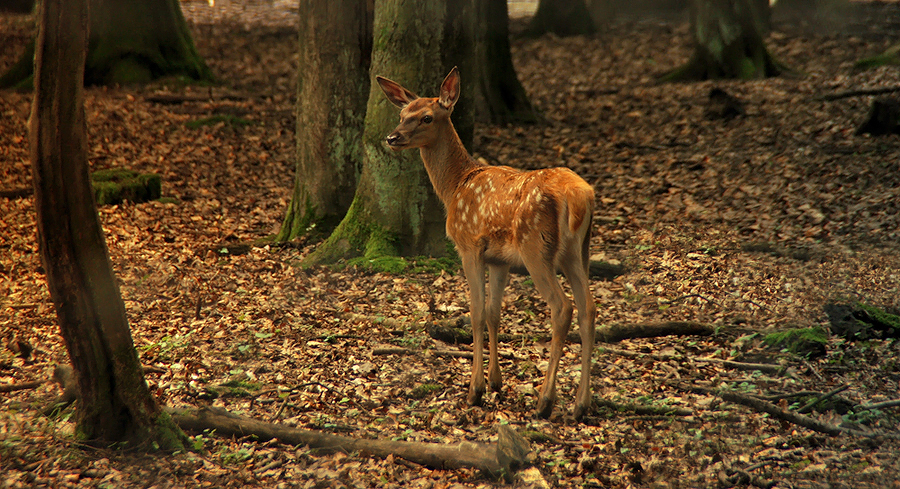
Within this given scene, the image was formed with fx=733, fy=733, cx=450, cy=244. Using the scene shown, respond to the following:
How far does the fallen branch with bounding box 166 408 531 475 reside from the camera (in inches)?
167

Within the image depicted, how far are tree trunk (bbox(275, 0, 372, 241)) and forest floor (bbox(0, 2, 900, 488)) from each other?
62 centimetres

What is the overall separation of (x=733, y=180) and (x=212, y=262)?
7.05 m

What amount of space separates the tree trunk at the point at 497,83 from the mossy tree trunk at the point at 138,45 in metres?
6.77

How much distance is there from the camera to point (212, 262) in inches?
330

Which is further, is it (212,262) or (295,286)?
(212,262)

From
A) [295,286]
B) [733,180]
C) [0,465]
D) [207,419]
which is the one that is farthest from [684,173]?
[0,465]

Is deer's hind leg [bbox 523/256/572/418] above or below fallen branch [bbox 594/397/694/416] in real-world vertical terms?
above

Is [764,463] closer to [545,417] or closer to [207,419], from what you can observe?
[545,417]

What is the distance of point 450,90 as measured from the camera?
5566 mm

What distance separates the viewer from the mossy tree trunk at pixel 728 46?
1606 cm

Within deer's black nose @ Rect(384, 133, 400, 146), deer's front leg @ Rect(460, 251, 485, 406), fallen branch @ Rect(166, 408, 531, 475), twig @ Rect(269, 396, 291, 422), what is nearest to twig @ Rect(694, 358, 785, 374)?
deer's front leg @ Rect(460, 251, 485, 406)

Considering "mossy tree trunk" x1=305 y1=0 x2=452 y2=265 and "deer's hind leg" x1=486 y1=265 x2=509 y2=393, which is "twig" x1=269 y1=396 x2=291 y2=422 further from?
"mossy tree trunk" x1=305 y1=0 x2=452 y2=265

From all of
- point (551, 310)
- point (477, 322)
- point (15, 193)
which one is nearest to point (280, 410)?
point (477, 322)

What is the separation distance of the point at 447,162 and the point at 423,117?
0.42 m
